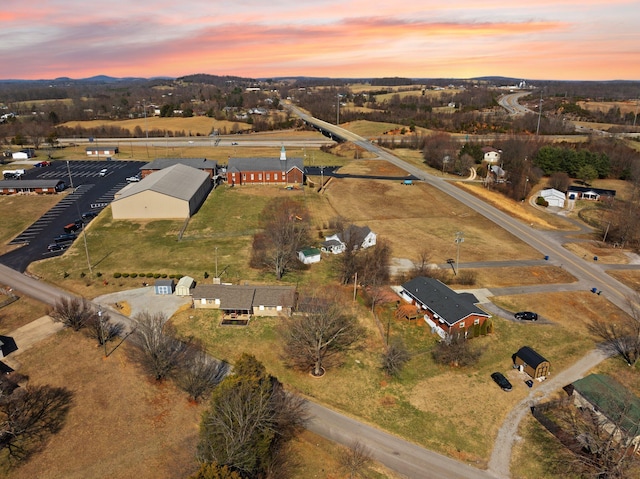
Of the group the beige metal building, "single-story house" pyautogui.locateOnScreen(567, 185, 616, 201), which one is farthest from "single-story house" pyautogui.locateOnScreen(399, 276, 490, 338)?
"single-story house" pyautogui.locateOnScreen(567, 185, 616, 201)

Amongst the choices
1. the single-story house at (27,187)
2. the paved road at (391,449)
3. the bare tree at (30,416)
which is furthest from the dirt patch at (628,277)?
the single-story house at (27,187)

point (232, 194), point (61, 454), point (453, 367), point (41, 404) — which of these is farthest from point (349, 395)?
point (232, 194)

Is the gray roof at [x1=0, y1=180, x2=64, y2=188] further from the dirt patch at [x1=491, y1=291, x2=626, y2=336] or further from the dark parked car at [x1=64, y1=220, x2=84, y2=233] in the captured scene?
the dirt patch at [x1=491, y1=291, x2=626, y2=336]

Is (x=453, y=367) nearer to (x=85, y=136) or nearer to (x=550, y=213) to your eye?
(x=550, y=213)

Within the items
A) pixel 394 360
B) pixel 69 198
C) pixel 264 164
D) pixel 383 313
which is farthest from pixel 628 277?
pixel 69 198

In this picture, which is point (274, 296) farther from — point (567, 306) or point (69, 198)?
point (69, 198)
